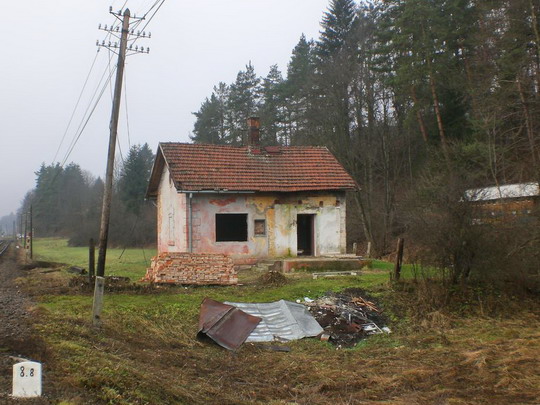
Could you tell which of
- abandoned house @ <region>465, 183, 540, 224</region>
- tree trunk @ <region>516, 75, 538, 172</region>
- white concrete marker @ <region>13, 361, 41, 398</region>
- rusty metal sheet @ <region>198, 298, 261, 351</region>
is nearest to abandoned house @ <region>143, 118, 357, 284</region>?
tree trunk @ <region>516, 75, 538, 172</region>

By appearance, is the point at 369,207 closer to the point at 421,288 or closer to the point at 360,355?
the point at 421,288

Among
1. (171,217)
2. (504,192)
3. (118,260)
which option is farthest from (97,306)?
(118,260)

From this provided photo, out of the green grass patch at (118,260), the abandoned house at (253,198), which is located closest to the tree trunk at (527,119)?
the abandoned house at (253,198)

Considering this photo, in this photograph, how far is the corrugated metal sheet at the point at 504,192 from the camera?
1452 centimetres

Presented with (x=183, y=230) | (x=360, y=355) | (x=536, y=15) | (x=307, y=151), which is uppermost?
(x=536, y=15)

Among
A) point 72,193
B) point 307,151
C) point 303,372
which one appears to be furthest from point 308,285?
point 72,193

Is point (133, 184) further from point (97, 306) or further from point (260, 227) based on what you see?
point (97, 306)

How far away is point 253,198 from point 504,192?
9.73 metres

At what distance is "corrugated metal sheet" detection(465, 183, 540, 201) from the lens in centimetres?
1452

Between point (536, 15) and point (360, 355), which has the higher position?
point (536, 15)

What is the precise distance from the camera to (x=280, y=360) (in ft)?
33.0

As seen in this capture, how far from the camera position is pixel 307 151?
25422mm

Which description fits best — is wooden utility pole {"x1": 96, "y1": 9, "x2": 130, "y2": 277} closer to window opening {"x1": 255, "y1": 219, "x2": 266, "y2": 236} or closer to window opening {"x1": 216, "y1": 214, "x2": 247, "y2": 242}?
window opening {"x1": 255, "y1": 219, "x2": 266, "y2": 236}

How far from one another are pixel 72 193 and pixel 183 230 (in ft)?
278
